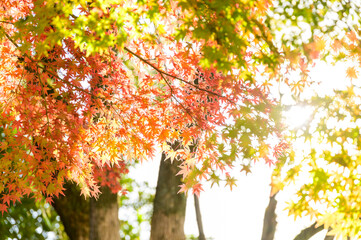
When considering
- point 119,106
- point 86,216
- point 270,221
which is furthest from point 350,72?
point 86,216

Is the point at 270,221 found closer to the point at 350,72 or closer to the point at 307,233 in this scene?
the point at 307,233

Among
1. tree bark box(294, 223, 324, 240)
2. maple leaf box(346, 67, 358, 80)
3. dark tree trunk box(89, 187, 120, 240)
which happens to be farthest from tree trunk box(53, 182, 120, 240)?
maple leaf box(346, 67, 358, 80)

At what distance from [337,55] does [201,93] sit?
150cm

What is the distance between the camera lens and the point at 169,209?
20.6ft

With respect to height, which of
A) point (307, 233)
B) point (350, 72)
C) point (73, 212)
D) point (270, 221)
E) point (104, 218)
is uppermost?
point (350, 72)

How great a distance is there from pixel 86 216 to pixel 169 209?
1322 mm

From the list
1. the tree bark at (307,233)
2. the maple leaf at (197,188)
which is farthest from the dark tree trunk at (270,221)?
the maple leaf at (197,188)

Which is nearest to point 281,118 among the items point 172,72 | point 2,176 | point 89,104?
point 172,72

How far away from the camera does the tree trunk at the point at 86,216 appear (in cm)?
628

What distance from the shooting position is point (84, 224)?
6.38 metres

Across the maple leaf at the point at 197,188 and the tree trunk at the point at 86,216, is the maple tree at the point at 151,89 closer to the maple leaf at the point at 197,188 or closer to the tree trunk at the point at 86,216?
the maple leaf at the point at 197,188

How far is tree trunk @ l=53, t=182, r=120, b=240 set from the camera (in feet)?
20.6

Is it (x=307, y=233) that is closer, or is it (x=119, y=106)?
(x=119, y=106)

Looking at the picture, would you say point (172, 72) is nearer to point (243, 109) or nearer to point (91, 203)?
point (243, 109)
